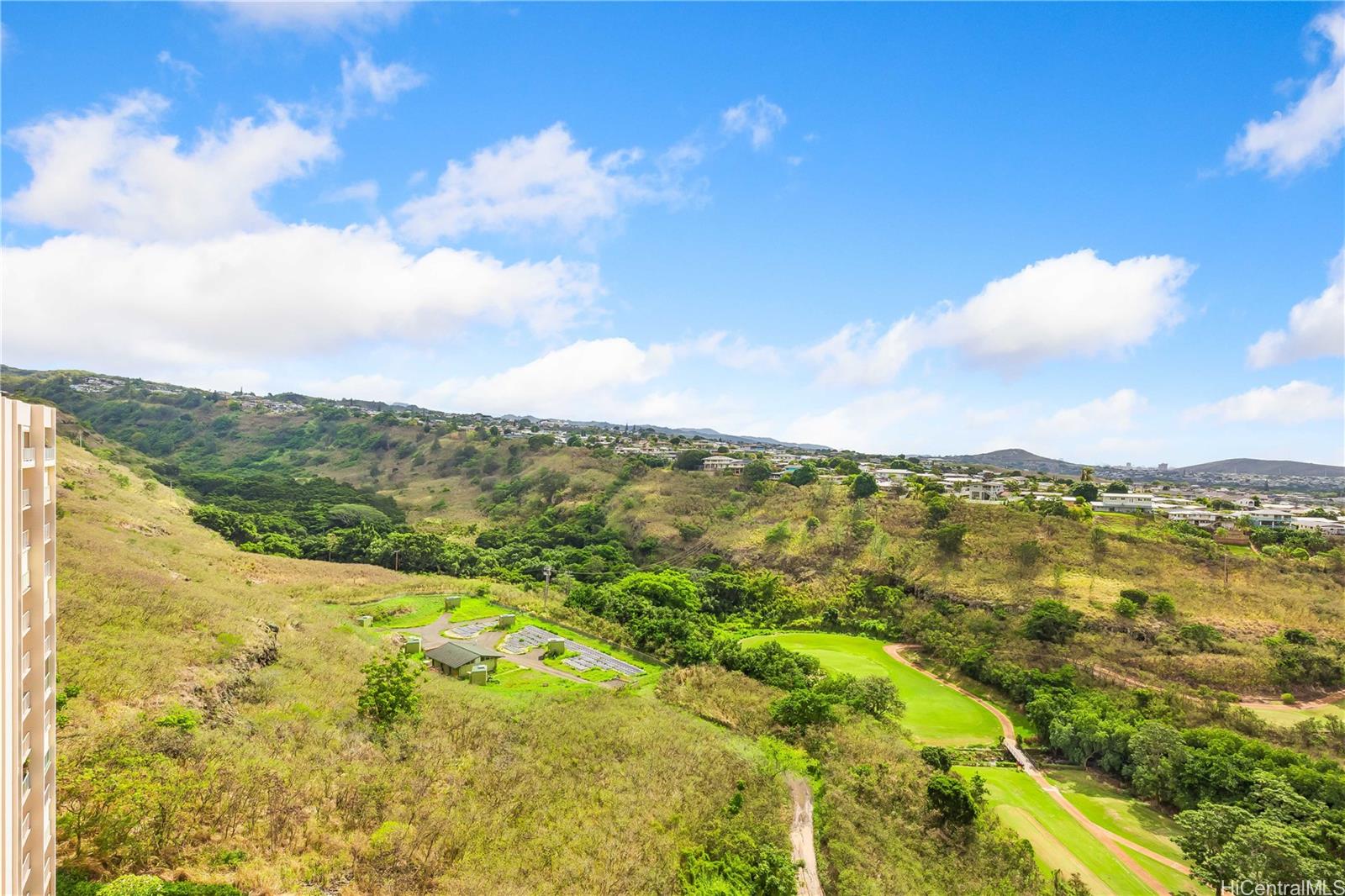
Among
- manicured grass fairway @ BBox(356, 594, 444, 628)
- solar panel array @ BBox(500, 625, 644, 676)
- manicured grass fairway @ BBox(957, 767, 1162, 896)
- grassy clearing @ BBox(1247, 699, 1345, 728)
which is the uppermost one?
grassy clearing @ BBox(1247, 699, 1345, 728)

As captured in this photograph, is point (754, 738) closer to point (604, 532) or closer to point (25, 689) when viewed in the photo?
point (25, 689)

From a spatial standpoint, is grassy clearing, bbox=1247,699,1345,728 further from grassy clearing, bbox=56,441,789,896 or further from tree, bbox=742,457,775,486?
tree, bbox=742,457,775,486

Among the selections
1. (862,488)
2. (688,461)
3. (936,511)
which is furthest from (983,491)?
(688,461)

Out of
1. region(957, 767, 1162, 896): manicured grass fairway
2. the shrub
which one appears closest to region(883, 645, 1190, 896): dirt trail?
region(957, 767, 1162, 896): manicured grass fairway

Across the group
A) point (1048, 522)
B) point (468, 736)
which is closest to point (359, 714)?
point (468, 736)

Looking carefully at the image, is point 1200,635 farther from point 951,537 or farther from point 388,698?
point 388,698

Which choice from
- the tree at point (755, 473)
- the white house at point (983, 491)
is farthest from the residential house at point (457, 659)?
the white house at point (983, 491)
